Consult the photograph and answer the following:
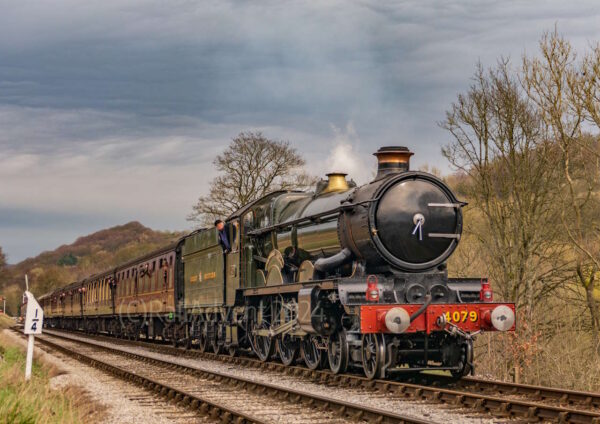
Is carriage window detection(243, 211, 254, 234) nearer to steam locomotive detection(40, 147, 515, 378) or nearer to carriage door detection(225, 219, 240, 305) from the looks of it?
steam locomotive detection(40, 147, 515, 378)

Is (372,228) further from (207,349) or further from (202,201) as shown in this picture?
(202,201)

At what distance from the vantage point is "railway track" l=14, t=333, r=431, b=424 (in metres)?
8.40

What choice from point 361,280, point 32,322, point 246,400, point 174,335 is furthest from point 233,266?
point 174,335

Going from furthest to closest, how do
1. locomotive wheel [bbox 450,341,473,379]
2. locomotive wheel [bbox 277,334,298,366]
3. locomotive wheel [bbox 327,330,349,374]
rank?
locomotive wheel [bbox 277,334,298,366], locomotive wheel [bbox 327,330,349,374], locomotive wheel [bbox 450,341,473,379]

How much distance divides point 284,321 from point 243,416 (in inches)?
224

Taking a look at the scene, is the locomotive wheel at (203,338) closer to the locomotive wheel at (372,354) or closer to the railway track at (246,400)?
the railway track at (246,400)

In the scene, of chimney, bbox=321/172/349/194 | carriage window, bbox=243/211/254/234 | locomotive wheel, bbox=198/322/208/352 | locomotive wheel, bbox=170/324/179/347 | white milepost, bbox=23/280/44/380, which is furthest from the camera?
locomotive wheel, bbox=170/324/179/347

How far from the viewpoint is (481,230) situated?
20766 millimetres

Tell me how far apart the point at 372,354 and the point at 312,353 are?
99.1 inches

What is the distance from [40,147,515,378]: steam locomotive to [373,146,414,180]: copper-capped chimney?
0.07 feet

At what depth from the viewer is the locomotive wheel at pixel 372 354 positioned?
11.0 m

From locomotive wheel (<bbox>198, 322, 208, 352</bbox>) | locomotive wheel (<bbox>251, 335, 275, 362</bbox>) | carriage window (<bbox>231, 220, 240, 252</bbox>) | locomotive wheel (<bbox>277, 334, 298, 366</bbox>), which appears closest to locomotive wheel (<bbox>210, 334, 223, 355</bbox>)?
locomotive wheel (<bbox>198, 322, 208, 352</bbox>)

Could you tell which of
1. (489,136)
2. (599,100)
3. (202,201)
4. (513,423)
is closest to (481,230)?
(489,136)

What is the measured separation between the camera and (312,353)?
Result: 44.6 ft
